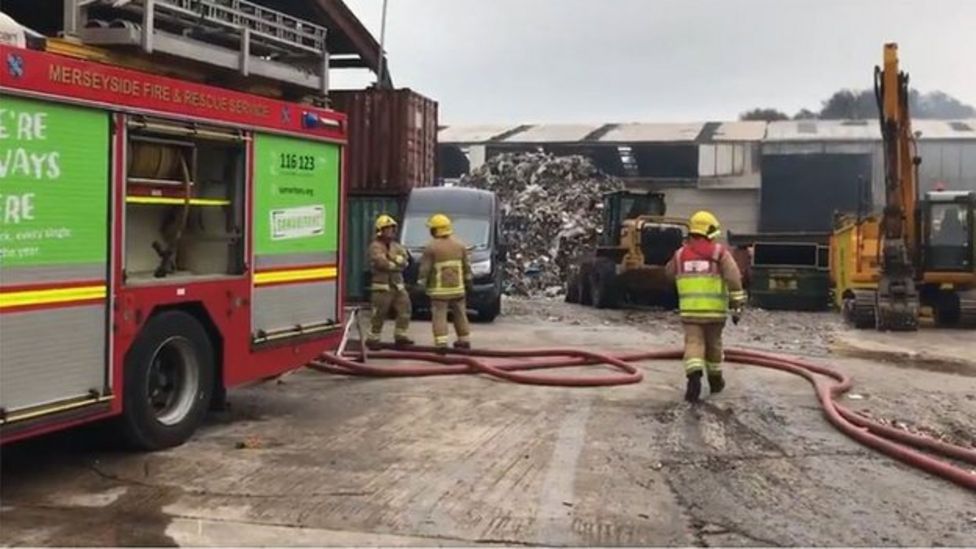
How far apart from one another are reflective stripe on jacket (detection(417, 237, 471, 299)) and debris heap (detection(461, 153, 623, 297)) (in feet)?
48.8

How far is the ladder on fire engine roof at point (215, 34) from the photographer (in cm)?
659

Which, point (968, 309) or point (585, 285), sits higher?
point (585, 285)

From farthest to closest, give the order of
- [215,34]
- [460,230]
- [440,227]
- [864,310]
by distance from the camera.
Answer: [864,310]
[460,230]
[440,227]
[215,34]

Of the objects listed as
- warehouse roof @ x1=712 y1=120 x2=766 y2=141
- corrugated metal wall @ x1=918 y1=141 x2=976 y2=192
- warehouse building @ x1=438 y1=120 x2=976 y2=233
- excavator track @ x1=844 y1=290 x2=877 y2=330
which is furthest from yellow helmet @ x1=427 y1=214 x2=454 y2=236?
corrugated metal wall @ x1=918 y1=141 x2=976 y2=192

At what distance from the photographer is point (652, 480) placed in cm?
645

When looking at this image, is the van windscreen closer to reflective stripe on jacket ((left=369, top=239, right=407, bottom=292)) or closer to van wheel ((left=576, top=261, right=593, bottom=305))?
reflective stripe on jacket ((left=369, top=239, right=407, bottom=292))

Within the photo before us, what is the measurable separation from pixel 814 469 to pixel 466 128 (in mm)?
48128

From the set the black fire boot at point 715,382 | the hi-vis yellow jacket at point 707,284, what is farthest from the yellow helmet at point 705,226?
the black fire boot at point 715,382

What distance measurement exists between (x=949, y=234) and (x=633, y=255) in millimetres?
6032

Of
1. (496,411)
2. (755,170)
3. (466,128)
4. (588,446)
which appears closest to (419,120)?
(496,411)

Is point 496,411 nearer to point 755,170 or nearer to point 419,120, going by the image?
point 419,120

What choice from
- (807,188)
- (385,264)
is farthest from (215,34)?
(807,188)

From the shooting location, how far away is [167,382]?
711 cm

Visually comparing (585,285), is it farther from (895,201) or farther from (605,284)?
(895,201)
